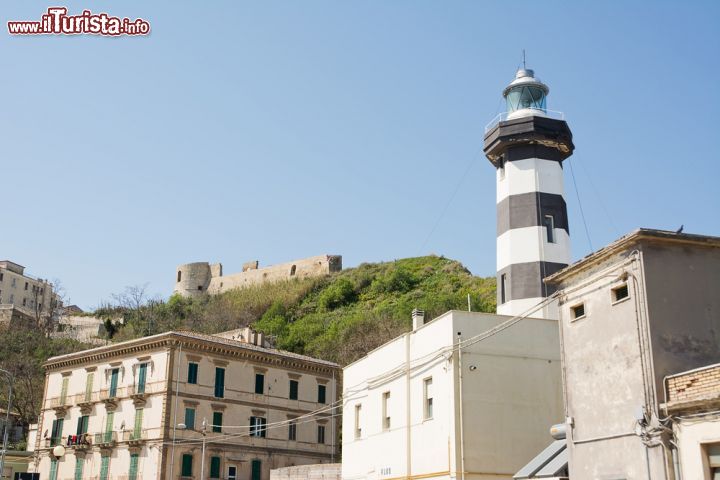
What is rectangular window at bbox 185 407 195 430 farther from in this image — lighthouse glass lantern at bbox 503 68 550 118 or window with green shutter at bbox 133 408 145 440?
lighthouse glass lantern at bbox 503 68 550 118

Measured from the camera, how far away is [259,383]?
47281 mm

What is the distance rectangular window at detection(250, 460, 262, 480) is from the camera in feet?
149

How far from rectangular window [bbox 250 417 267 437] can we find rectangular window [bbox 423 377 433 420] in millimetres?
24437

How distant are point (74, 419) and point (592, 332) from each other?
40.1m

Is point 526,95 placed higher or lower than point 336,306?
lower

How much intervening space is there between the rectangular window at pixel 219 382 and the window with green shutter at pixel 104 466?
736 centimetres

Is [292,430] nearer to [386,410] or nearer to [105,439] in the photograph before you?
[105,439]

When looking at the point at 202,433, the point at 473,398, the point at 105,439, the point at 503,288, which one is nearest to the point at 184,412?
the point at 202,433

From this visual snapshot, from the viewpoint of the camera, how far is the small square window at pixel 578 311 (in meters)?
17.2

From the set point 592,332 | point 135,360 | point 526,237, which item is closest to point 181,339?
point 135,360

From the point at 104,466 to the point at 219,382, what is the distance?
8188mm

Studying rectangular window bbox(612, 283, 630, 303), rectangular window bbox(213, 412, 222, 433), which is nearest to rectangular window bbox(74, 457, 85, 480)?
rectangular window bbox(213, 412, 222, 433)

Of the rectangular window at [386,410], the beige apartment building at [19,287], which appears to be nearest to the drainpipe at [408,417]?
the rectangular window at [386,410]

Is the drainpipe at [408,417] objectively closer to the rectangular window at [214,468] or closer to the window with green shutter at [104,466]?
the rectangular window at [214,468]
